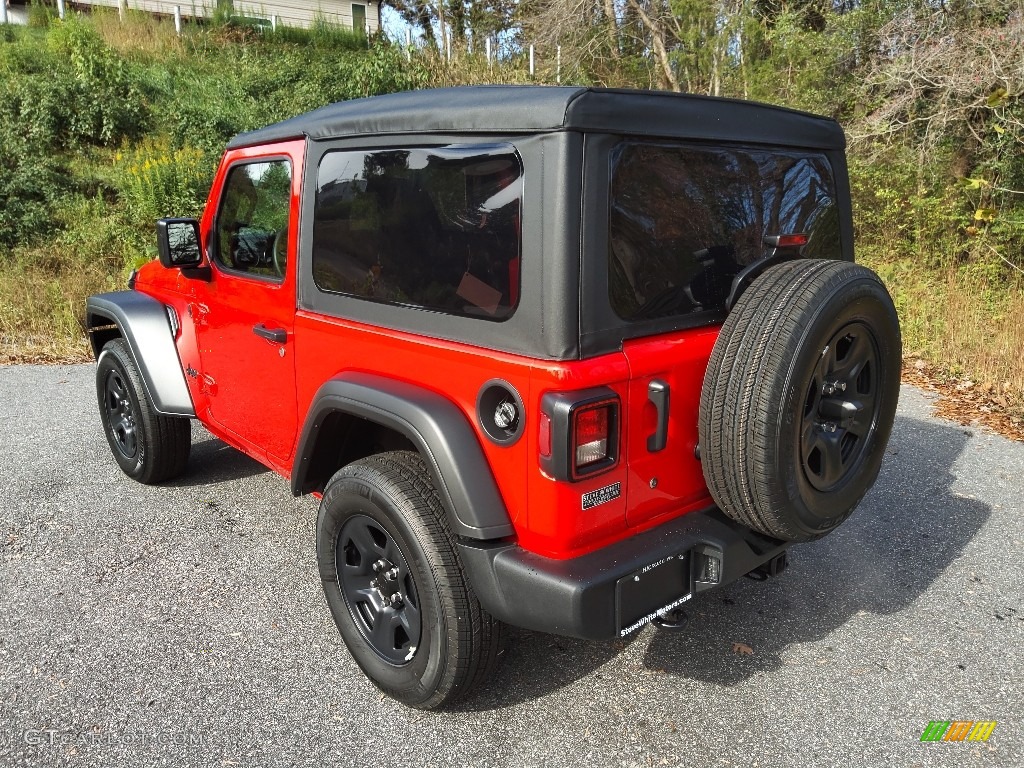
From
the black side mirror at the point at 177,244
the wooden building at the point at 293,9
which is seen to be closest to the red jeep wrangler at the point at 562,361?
the black side mirror at the point at 177,244

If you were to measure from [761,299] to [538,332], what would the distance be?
0.69 m

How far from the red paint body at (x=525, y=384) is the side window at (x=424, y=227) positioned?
147 mm

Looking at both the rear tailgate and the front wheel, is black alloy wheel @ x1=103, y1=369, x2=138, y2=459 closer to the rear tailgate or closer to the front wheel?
the front wheel

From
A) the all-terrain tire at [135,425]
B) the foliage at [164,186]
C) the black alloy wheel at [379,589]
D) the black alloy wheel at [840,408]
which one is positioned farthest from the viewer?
the foliage at [164,186]

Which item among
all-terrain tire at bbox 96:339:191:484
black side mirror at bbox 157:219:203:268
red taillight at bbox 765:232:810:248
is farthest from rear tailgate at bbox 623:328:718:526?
all-terrain tire at bbox 96:339:191:484

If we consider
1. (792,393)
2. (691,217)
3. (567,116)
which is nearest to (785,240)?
(691,217)

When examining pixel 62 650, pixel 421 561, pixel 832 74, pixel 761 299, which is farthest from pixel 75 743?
pixel 832 74

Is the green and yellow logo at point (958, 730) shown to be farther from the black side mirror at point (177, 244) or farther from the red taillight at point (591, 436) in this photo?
the black side mirror at point (177, 244)

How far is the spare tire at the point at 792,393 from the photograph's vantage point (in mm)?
2137

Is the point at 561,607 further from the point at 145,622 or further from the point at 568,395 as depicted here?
the point at 145,622

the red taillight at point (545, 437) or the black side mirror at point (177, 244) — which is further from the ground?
the black side mirror at point (177, 244)

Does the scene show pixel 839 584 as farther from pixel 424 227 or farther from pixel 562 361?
pixel 424 227

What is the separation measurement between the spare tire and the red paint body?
4.8 inches

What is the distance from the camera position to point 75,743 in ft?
7.97
